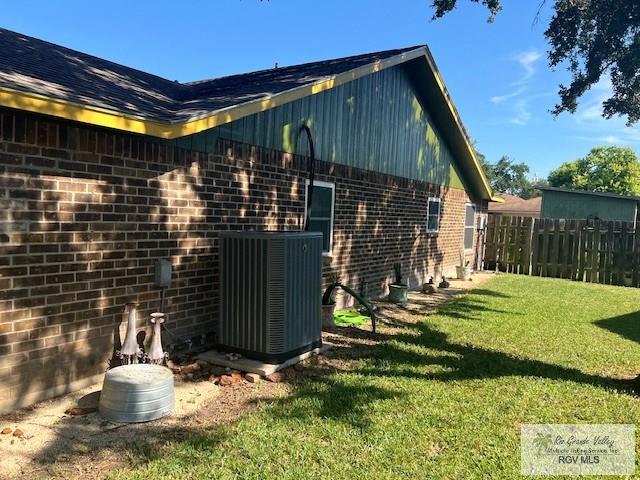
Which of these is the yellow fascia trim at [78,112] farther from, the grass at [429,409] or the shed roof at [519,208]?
the shed roof at [519,208]

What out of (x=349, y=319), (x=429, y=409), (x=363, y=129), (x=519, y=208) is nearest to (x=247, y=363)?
(x=429, y=409)

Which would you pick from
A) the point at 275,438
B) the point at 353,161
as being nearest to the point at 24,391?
the point at 275,438

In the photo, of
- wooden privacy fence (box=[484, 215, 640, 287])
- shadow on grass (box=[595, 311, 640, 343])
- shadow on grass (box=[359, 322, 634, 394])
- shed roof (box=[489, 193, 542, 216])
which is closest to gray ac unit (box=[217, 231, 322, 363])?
shadow on grass (box=[359, 322, 634, 394])

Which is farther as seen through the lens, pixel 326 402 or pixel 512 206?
pixel 512 206

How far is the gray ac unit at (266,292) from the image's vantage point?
517 centimetres

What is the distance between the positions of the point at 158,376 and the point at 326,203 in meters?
4.82

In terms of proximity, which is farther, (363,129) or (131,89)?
(363,129)

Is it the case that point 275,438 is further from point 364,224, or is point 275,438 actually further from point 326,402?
point 364,224

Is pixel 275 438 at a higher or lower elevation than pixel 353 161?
lower

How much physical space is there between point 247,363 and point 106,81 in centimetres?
380

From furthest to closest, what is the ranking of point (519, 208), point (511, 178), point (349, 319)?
point (511, 178), point (519, 208), point (349, 319)

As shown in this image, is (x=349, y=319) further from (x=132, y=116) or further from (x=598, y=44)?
(x=598, y=44)

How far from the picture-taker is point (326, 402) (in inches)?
173

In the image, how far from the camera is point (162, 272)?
4.94m
